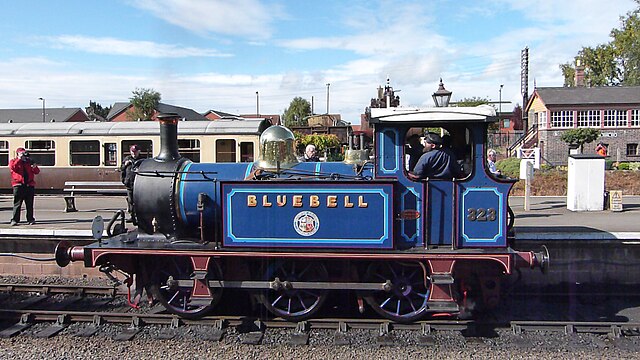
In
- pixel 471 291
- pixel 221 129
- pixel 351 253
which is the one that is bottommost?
pixel 471 291

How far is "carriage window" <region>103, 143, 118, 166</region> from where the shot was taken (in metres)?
16.7

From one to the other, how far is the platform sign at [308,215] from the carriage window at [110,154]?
1173 centimetres

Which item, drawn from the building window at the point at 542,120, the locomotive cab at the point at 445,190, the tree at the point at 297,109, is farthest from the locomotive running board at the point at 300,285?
the tree at the point at 297,109

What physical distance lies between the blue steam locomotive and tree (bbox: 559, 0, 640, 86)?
1933 inches

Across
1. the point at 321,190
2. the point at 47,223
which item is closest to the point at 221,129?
the point at 47,223

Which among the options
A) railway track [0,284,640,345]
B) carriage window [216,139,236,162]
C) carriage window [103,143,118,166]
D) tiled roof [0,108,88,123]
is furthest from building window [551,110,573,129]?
tiled roof [0,108,88,123]

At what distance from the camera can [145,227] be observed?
6.82 m

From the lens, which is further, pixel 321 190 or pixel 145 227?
pixel 145 227

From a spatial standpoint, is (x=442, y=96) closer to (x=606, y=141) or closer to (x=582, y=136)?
(x=582, y=136)

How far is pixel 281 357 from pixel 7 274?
644cm

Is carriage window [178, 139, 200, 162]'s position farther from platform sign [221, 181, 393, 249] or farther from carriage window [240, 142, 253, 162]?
platform sign [221, 181, 393, 249]

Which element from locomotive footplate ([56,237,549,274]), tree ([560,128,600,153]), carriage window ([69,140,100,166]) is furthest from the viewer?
tree ([560,128,600,153])

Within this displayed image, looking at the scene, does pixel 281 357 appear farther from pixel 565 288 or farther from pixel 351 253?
pixel 565 288

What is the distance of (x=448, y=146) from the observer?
6551 mm
